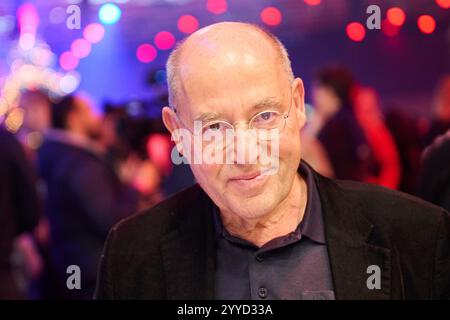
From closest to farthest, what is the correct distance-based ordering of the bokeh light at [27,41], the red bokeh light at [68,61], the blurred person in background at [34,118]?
the red bokeh light at [68,61] < the bokeh light at [27,41] < the blurred person in background at [34,118]

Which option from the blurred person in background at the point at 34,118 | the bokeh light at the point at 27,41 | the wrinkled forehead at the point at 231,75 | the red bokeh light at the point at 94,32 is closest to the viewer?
the wrinkled forehead at the point at 231,75

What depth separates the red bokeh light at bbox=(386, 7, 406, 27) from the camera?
89.0 inches

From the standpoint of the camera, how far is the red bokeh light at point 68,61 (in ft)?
8.78

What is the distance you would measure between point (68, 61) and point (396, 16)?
3.96ft

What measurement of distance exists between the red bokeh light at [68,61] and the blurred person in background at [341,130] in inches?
35.9

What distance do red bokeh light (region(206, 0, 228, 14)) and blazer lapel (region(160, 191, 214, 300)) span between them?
0.71m

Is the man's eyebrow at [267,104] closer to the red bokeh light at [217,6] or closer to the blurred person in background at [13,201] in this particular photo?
the red bokeh light at [217,6]

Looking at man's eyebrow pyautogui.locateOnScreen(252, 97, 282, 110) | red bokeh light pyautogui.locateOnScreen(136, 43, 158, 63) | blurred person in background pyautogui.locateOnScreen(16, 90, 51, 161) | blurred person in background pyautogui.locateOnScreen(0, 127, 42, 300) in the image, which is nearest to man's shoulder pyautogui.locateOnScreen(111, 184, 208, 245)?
man's eyebrow pyautogui.locateOnScreen(252, 97, 282, 110)

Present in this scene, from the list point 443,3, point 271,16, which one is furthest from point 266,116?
point 443,3

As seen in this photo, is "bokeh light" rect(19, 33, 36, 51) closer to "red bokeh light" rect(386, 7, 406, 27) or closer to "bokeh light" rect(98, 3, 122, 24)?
"bokeh light" rect(98, 3, 122, 24)

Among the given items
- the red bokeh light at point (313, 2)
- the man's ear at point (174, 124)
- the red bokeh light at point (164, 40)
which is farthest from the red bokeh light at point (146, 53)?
the man's ear at point (174, 124)

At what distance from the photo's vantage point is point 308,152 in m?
2.40

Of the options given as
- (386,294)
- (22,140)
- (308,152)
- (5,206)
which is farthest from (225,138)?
(22,140)
